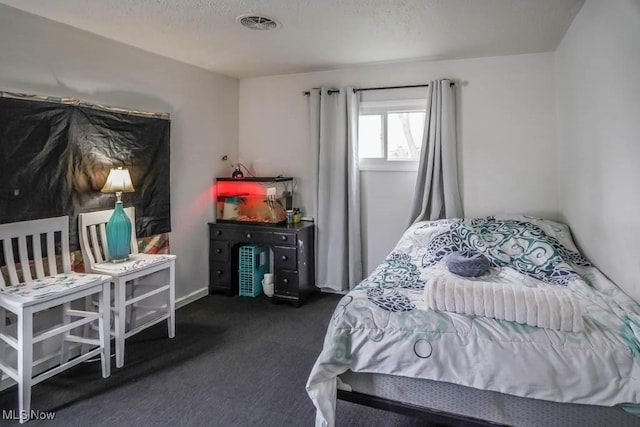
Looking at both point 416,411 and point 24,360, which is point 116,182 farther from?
point 416,411

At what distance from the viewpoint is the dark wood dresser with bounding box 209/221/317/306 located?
11.9 ft

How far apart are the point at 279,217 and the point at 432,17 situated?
2256mm

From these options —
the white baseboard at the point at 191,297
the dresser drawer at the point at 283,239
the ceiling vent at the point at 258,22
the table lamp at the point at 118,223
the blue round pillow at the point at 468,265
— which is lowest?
the white baseboard at the point at 191,297

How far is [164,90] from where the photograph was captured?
3.32 meters

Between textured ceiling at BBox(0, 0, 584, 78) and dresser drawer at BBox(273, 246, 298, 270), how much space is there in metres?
1.77

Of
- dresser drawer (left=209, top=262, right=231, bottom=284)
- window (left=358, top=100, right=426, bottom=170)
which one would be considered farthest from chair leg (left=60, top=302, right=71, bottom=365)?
window (left=358, top=100, right=426, bottom=170)

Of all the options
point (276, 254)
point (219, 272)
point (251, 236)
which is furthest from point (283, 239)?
point (219, 272)

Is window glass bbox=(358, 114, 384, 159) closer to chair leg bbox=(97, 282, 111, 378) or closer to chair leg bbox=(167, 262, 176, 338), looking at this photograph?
chair leg bbox=(167, 262, 176, 338)

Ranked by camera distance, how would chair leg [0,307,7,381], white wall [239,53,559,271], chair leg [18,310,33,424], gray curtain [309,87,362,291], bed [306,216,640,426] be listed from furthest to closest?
gray curtain [309,87,362,291]
white wall [239,53,559,271]
chair leg [0,307,7,381]
chair leg [18,310,33,424]
bed [306,216,640,426]

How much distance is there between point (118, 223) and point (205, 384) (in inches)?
49.3

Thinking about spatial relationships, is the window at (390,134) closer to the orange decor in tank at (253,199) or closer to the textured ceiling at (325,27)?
the textured ceiling at (325,27)

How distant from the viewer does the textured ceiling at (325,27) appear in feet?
7.38

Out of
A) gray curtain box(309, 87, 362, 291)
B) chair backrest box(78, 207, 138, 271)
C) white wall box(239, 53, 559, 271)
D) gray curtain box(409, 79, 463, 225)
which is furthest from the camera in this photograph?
gray curtain box(309, 87, 362, 291)

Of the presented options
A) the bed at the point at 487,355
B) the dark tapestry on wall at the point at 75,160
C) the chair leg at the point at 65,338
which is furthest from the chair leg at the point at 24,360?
the bed at the point at 487,355
